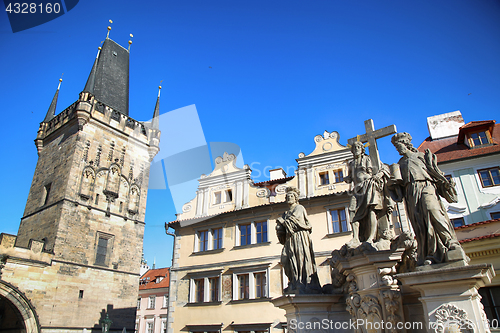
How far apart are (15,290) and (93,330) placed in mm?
5261

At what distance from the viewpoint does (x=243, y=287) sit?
1769cm

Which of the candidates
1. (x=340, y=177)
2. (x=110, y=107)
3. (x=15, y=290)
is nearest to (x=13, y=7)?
(x=110, y=107)

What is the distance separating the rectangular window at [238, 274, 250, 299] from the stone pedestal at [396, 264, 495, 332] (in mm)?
14601

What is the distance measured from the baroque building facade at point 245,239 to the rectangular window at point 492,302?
542cm

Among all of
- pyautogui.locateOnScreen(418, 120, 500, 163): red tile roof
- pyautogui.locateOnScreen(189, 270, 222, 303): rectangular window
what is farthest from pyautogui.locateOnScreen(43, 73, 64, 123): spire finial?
pyautogui.locateOnScreen(418, 120, 500, 163): red tile roof

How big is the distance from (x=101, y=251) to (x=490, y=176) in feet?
76.6

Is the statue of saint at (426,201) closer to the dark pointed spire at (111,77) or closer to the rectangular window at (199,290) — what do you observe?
the rectangular window at (199,290)

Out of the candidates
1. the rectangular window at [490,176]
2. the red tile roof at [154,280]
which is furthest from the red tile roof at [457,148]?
the red tile roof at [154,280]

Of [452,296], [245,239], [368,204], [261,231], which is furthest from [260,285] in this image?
[452,296]

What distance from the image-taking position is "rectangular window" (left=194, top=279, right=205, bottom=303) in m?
18.7

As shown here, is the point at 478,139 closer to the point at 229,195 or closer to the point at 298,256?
the point at 229,195

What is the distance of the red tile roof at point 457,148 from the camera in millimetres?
17719

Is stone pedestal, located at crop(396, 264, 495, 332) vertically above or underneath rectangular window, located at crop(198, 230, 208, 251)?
underneath

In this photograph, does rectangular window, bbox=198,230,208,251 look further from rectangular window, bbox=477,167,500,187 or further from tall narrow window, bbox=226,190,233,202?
rectangular window, bbox=477,167,500,187
